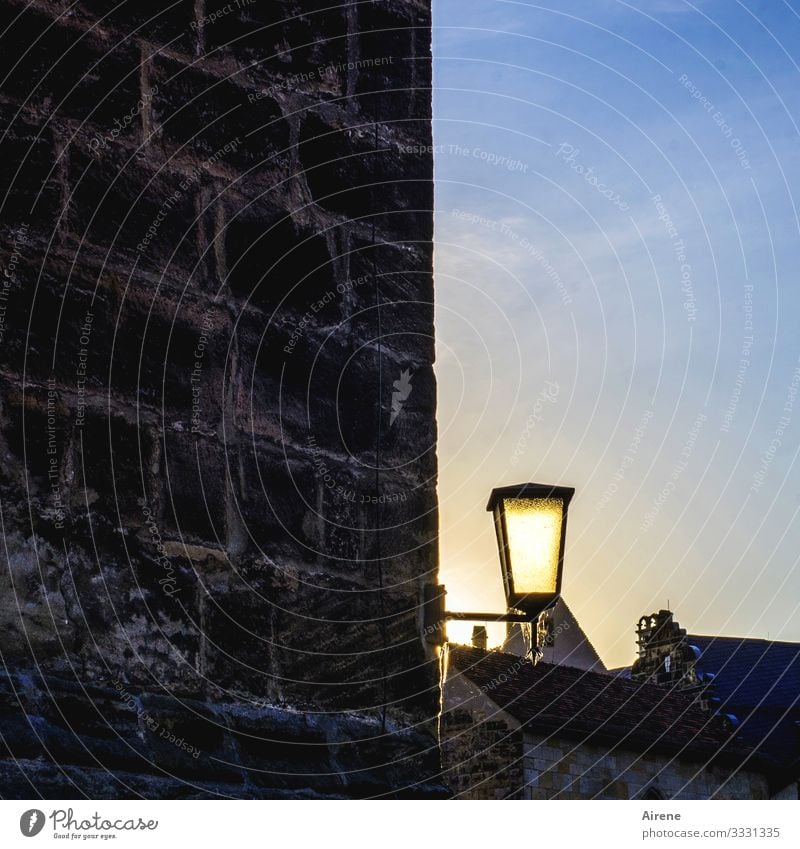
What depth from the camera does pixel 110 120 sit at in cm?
253

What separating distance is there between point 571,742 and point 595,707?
1.64 metres

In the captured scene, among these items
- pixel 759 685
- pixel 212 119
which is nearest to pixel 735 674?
pixel 759 685

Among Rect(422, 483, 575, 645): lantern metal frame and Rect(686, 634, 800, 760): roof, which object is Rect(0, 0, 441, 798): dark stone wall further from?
Rect(686, 634, 800, 760): roof

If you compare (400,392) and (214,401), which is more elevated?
(400,392)

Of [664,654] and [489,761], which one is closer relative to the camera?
[489,761]

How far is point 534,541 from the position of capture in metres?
5.43

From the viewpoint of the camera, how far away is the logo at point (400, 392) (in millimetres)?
2885

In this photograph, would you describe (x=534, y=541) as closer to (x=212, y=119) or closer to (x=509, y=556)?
(x=509, y=556)
